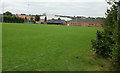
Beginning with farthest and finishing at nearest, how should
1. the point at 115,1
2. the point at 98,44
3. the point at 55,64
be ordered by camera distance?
the point at 98,44 → the point at 55,64 → the point at 115,1

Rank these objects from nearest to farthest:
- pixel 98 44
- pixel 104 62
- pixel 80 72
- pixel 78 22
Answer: pixel 80 72 → pixel 104 62 → pixel 98 44 → pixel 78 22

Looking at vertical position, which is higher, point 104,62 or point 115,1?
point 115,1

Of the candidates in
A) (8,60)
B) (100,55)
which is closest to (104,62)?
(100,55)

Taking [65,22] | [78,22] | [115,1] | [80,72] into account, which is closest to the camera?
[80,72]

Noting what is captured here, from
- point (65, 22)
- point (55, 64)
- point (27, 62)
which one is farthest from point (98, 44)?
point (65, 22)

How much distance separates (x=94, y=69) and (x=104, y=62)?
3.22 ft

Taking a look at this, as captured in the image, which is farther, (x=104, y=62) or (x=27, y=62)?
(x=104, y=62)

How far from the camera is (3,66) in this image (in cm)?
430

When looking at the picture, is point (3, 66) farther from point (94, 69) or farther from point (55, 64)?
point (94, 69)

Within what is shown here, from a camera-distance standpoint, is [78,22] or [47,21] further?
[47,21]

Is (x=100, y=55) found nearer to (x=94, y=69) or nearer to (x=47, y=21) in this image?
(x=94, y=69)

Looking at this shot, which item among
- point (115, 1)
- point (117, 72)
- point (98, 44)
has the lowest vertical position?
point (117, 72)

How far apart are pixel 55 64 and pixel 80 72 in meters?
0.88

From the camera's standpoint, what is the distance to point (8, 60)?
193 inches
